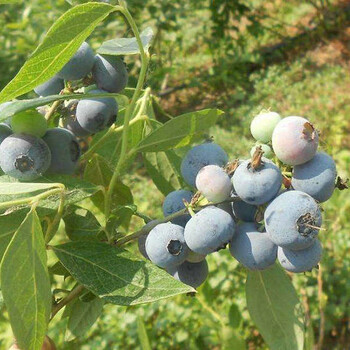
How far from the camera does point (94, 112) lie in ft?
2.18

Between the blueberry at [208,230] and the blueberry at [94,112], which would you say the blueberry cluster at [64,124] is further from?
the blueberry at [208,230]

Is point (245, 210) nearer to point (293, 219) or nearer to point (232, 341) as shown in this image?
point (293, 219)

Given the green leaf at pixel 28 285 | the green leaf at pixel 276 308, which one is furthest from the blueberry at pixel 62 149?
the green leaf at pixel 276 308

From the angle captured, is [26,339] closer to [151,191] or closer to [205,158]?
[205,158]

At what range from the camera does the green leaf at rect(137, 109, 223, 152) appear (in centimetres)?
66

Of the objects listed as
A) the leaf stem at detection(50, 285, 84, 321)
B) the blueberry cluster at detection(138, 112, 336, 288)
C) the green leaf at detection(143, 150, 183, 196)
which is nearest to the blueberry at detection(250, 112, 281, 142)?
the blueberry cluster at detection(138, 112, 336, 288)

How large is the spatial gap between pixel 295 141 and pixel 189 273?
0.23 m

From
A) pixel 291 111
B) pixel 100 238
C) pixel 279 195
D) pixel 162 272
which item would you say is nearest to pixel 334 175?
pixel 279 195

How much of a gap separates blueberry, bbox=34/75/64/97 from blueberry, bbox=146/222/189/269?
10.1 inches

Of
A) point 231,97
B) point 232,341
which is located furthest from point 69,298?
point 231,97

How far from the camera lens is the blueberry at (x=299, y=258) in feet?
1.96

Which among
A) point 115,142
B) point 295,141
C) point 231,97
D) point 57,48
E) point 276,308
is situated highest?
point 57,48

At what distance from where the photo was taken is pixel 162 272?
589mm

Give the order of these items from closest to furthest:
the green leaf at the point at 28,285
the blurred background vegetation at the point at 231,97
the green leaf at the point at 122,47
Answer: the green leaf at the point at 28,285, the green leaf at the point at 122,47, the blurred background vegetation at the point at 231,97
